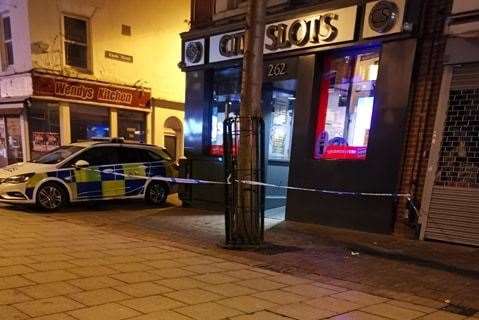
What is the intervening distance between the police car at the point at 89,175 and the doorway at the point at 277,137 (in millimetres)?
3013

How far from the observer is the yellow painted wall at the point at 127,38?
14.3 metres

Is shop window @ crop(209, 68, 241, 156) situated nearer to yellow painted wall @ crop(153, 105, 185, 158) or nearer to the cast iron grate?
yellow painted wall @ crop(153, 105, 185, 158)

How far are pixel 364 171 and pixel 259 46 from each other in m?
3.09

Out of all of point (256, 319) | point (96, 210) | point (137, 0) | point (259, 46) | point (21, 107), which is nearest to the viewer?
point (256, 319)

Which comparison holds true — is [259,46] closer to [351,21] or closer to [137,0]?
[351,21]

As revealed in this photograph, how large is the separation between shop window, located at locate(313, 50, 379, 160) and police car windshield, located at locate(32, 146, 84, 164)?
5649mm

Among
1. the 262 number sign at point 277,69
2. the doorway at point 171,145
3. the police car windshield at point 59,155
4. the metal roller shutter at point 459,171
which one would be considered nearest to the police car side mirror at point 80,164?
the police car windshield at point 59,155

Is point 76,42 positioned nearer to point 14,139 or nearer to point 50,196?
point 14,139

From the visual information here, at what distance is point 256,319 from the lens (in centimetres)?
372

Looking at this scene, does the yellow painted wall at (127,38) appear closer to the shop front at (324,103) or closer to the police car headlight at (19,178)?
the shop front at (324,103)

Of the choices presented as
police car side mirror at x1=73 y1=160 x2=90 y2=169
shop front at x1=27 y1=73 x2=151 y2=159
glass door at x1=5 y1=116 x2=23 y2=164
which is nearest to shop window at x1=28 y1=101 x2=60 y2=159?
shop front at x1=27 y1=73 x2=151 y2=159

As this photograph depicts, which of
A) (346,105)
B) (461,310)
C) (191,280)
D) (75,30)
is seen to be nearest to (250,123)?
(191,280)

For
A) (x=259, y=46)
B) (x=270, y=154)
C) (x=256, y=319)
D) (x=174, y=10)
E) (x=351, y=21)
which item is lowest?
(x=256, y=319)

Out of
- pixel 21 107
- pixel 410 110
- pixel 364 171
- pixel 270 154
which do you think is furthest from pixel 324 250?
pixel 21 107
